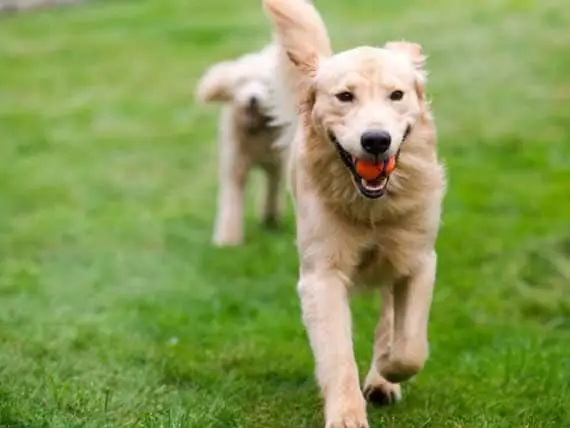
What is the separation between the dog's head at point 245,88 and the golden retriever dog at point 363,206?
11.1 feet

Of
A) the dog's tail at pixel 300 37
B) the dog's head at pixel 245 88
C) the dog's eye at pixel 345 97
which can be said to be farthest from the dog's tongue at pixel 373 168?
the dog's head at pixel 245 88

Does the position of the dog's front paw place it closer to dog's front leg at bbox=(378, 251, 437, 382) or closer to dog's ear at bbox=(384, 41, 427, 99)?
dog's front leg at bbox=(378, 251, 437, 382)

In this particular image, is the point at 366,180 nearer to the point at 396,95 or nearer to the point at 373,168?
the point at 373,168

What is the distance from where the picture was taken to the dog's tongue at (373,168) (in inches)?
186

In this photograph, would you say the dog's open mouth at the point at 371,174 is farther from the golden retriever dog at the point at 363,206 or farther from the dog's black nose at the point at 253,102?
the dog's black nose at the point at 253,102

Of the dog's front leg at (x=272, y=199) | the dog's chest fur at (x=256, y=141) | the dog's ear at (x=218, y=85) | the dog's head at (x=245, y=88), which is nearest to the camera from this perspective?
the dog's head at (x=245, y=88)

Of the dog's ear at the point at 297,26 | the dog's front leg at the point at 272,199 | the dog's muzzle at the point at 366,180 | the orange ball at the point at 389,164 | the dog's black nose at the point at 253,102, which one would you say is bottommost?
the dog's front leg at the point at 272,199

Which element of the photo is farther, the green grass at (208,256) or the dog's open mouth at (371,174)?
the green grass at (208,256)

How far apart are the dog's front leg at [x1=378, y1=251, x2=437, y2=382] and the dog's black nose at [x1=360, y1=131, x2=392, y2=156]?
0.73 meters

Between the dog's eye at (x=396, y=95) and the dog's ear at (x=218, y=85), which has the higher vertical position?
the dog's eye at (x=396, y=95)

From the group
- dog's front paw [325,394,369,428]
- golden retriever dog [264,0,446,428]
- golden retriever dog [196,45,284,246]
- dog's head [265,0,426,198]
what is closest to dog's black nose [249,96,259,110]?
golden retriever dog [196,45,284,246]

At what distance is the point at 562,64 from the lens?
15.1 meters

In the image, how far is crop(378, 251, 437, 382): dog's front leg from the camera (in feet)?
16.5

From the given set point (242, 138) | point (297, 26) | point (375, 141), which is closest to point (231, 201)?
point (242, 138)
